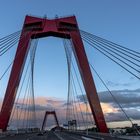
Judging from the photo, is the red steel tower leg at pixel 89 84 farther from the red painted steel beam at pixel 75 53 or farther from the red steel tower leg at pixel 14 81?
the red steel tower leg at pixel 14 81

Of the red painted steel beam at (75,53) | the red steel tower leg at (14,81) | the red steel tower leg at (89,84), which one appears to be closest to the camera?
the red steel tower leg at (89,84)

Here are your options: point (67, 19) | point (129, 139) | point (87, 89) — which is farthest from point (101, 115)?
point (67, 19)

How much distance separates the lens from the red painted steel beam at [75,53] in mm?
52906

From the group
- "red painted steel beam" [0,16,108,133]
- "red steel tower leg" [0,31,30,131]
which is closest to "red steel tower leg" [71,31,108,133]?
"red painted steel beam" [0,16,108,133]

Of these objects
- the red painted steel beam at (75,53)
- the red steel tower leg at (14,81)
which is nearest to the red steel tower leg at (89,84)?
the red painted steel beam at (75,53)

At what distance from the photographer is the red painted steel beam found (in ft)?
174

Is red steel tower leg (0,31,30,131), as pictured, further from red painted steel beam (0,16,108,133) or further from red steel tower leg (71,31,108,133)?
red steel tower leg (71,31,108,133)

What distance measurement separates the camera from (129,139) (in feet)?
153

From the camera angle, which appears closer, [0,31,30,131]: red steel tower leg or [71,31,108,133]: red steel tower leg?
[71,31,108,133]: red steel tower leg

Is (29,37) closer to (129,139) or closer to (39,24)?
(39,24)

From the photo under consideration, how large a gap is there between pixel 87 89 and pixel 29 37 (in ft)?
34.7

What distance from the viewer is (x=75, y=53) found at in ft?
183

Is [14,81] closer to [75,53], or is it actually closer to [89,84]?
[75,53]

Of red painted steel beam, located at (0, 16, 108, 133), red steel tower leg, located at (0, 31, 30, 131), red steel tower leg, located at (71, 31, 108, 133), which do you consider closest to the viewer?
red steel tower leg, located at (71, 31, 108, 133)
